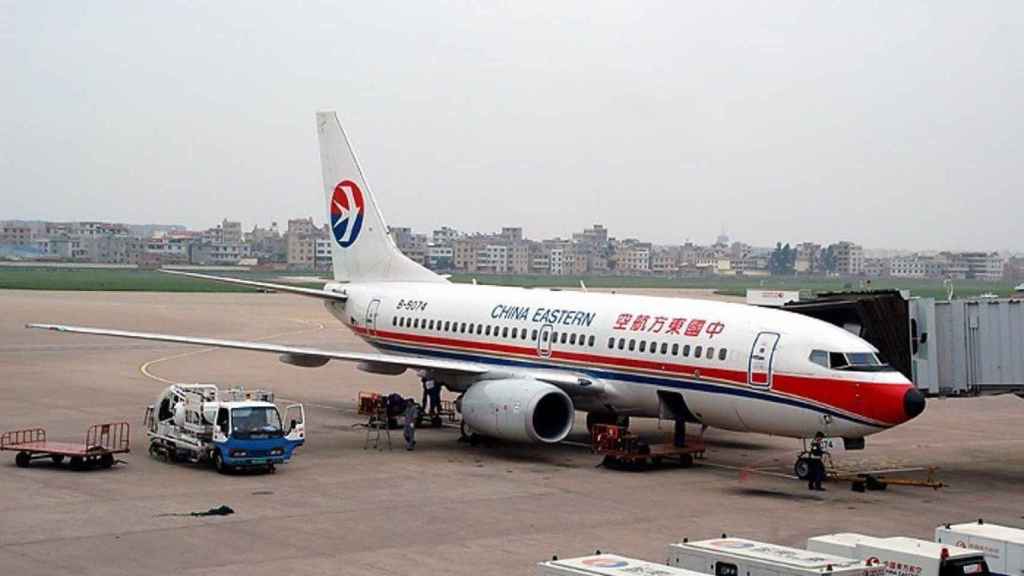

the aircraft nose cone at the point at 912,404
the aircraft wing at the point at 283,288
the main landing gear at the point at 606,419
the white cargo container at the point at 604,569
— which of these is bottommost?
the white cargo container at the point at 604,569

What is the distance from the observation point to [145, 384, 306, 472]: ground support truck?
29.0 m

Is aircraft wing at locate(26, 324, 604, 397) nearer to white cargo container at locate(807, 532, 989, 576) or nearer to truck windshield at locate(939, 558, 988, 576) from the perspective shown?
white cargo container at locate(807, 532, 989, 576)

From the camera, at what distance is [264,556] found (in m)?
20.8

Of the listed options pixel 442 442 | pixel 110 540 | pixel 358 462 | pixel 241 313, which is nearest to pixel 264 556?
pixel 110 540

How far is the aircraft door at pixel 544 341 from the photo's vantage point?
35.0 meters

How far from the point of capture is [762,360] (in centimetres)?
3006

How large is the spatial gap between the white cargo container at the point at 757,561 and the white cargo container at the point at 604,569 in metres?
0.69

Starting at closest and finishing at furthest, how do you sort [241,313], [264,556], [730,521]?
[264,556], [730,521], [241,313]

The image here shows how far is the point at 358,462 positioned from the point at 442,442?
442cm

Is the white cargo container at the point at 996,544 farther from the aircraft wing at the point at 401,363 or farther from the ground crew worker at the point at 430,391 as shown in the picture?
the ground crew worker at the point at 430,391

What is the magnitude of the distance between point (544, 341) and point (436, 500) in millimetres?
9415

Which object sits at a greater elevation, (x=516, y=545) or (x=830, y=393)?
(x=830, y=393)

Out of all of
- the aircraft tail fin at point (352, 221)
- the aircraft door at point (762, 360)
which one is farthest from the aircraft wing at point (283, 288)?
the aircraft door at point (762, 360)

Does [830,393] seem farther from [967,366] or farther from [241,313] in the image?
[241,313]
